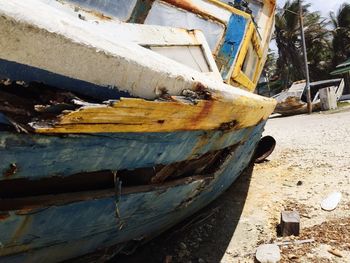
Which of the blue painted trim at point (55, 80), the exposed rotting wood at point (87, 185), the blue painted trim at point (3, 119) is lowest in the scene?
the exposed rotting wood at point (87, 185)

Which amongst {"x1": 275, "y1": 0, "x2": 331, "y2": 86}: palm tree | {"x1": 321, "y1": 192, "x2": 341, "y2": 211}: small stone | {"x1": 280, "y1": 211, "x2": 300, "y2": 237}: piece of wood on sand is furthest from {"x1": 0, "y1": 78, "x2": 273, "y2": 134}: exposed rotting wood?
{"x1": 275, "y1": 0, "x2": 331, "y2": 86}: palm tree

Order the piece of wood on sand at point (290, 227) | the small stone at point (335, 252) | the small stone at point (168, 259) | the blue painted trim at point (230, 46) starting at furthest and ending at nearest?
the blue painted trim at point (230, 46) → the piece of wood on sand at point (290, 227) → the small stone at point (168, 259) → the small stone at point (335, 252)

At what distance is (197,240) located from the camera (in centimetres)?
339

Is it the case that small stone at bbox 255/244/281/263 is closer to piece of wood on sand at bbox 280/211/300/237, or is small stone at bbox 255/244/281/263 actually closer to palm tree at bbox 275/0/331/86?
piece of wood on sand at bbox 280/211/300/237

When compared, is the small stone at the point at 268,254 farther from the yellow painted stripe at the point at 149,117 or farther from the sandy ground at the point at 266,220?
the yellow painted stripe at the point at 149,117

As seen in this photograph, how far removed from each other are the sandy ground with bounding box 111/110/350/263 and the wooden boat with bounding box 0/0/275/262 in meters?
0.80

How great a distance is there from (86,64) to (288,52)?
28.5m

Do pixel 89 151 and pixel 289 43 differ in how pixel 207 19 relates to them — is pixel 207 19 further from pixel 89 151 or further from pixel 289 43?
pixel 289 43

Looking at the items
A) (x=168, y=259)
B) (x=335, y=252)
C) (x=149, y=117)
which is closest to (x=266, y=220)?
(x=335, y=252)

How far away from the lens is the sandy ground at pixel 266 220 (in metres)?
Answer: 3.06

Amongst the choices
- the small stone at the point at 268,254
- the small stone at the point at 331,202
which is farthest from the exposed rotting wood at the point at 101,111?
the small stone at the point at 331,202

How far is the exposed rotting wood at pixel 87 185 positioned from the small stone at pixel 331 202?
6.02ft

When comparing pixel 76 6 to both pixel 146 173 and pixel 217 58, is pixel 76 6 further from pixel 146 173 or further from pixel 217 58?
pixel 146 173

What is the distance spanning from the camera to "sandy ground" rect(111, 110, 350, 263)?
10.0 ft
